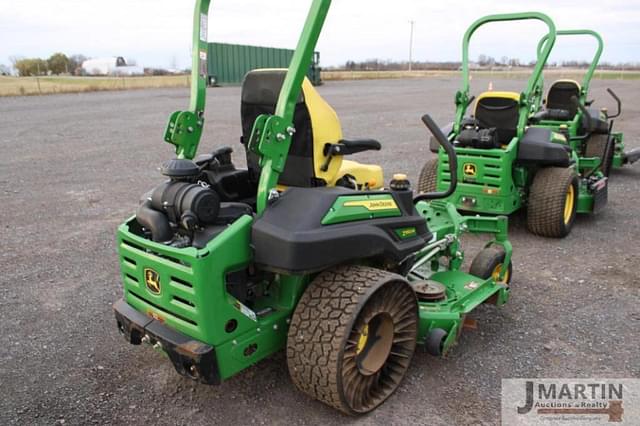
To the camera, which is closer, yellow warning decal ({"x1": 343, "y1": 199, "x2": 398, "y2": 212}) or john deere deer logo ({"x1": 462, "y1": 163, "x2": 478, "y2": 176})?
yellow warning decal ({"x1": 343, "y1": 199, "x2": 398, "y2": 212})

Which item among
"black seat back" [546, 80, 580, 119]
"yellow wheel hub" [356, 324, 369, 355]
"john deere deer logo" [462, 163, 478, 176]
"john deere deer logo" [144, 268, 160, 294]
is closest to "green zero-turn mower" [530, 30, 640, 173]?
"black seat back" [546, 80, 580, 119]

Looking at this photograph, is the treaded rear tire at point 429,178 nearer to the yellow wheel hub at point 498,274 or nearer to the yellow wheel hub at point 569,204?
the yellow wheel hub at point 569,204

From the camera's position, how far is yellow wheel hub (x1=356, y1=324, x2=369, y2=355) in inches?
112

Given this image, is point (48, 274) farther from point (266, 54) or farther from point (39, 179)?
point (266, 54)

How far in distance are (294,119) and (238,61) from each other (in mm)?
29909

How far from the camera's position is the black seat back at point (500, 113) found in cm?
617

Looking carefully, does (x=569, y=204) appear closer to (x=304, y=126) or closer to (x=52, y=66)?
(x=304, y=126)

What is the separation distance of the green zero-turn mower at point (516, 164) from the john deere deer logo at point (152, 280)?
Answer: 3.94 metres

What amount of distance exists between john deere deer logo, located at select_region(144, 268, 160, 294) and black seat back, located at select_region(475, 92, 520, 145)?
→ 460cm

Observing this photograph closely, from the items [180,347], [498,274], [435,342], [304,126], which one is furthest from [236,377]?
[498,274]

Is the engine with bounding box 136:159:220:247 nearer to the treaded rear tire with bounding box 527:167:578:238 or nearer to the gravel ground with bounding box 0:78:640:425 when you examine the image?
the gravel ground with bounding box 0:78:640:425

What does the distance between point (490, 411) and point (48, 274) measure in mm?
3840

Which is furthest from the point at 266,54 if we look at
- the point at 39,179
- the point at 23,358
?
the point at 23,358

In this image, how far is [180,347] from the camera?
2.65 metres
